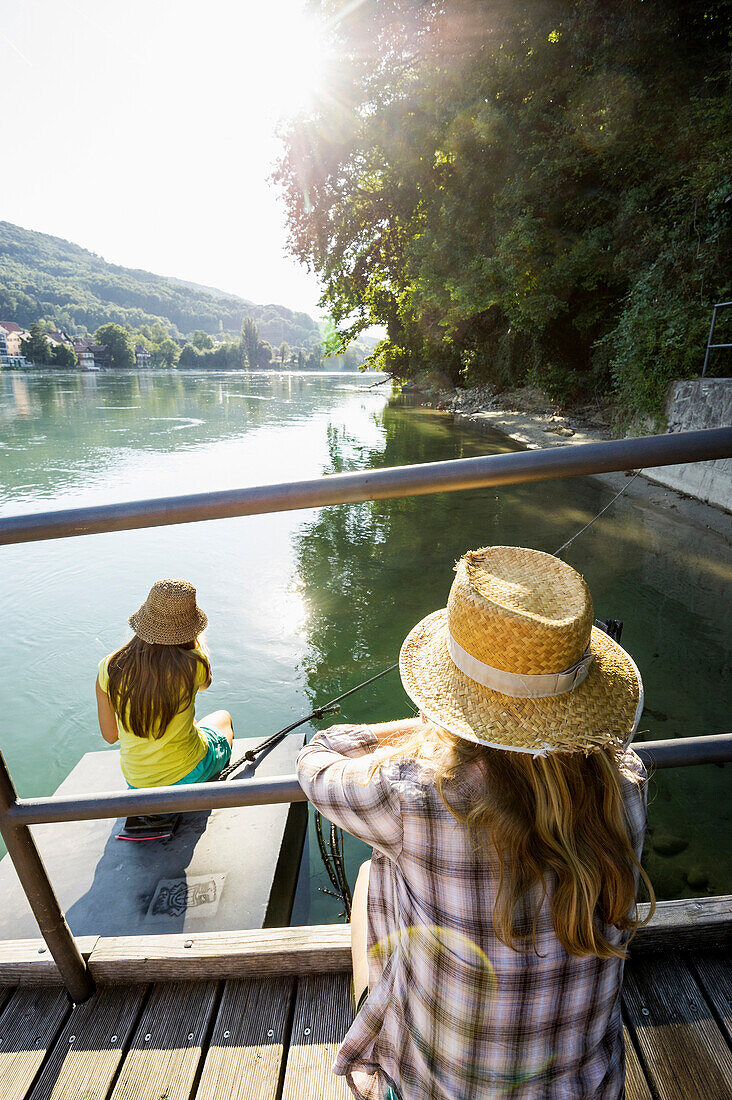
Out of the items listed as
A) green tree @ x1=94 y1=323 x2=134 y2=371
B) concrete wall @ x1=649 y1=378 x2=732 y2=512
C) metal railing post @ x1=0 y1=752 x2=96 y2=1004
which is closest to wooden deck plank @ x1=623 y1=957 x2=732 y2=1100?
metal railing post @ x1=0 y1=752 x2=96 y2=1004

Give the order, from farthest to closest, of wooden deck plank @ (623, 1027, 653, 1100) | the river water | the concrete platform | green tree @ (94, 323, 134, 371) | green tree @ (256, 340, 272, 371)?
green tree @ (256, 340, 272, 371)
green tree @ (94, 323, 134, 371)
the river water
the concrete platform
wooden deck plank @ (623, 1027, 653, 1100)

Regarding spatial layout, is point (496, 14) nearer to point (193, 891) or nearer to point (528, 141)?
point (528, 141)

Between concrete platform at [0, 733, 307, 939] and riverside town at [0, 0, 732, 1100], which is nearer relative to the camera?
riverside town at [0, 0, 732, 1100]

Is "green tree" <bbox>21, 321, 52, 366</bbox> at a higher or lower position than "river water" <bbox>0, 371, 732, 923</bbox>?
higher

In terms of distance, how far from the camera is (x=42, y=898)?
1.19m

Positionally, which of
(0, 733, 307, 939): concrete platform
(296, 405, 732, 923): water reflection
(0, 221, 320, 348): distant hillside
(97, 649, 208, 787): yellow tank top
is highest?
(0, 221, 320, 348): distant hillside

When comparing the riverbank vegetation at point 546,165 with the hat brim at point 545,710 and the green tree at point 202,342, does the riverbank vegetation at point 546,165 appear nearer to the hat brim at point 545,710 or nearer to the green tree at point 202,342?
the hat brim at point 545,710

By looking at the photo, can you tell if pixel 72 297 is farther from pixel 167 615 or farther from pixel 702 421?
pixel 167 615

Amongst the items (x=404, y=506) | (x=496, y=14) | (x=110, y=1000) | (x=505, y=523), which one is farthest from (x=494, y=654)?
A: (x=496, y=14)

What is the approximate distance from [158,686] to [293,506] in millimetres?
1596

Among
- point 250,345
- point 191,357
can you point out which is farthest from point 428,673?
point 250,345

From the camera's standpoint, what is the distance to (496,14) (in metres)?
10.8

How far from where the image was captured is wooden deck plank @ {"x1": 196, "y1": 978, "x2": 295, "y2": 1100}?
1.11 m

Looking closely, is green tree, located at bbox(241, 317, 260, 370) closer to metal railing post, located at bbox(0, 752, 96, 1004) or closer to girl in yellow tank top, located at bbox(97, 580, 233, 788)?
girl in yellow tank top, located at bbox(97, 580, 233, 788)
